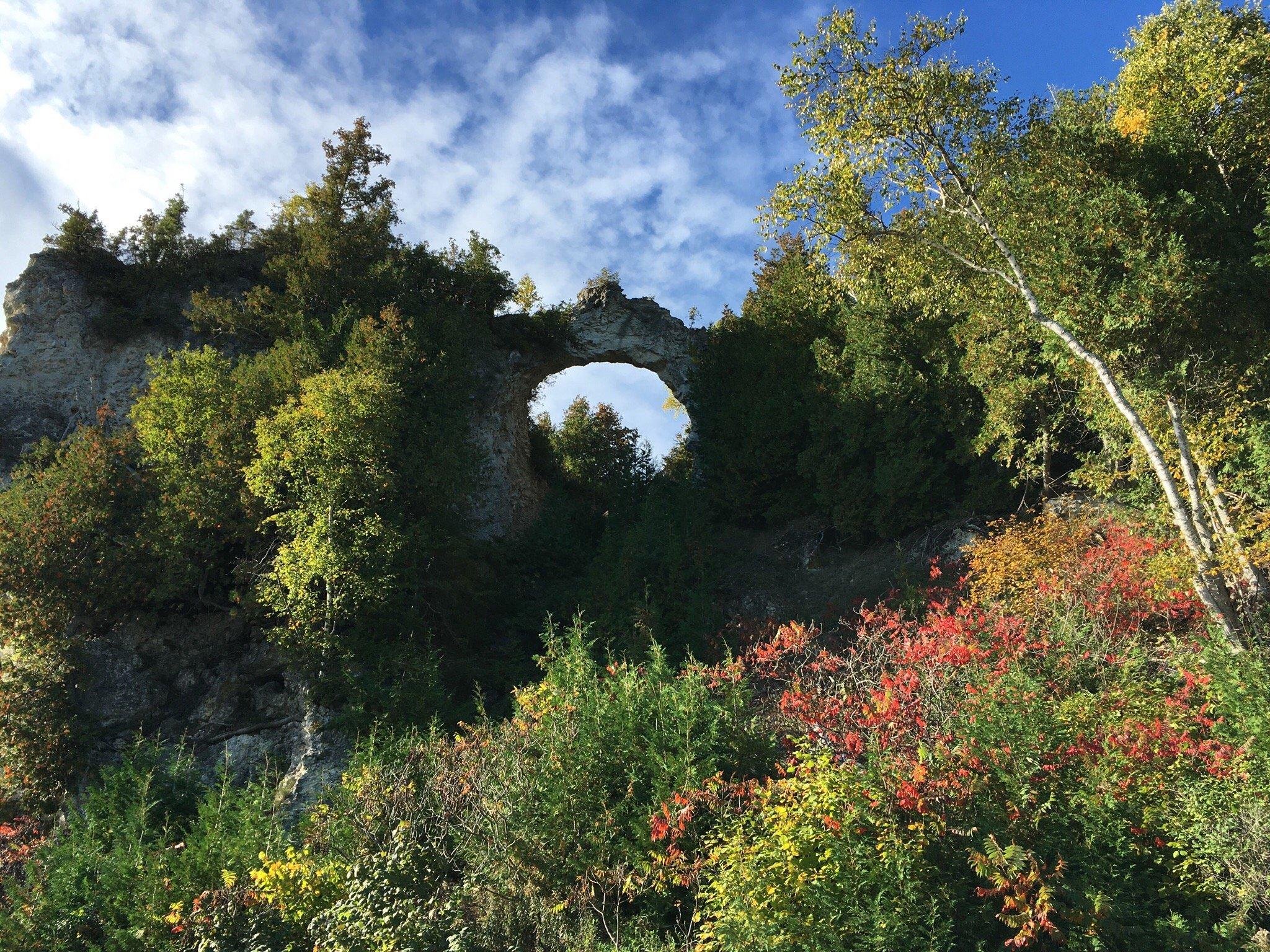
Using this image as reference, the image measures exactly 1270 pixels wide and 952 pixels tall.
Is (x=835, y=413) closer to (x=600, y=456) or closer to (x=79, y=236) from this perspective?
(x=600, y=456)

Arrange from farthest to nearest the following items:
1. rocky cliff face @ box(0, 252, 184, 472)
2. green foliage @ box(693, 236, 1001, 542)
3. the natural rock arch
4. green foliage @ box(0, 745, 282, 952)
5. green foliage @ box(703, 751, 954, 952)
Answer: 1. the natural rock arch
2. rocky cliff face @ box(0, 252, 184, 472)
3. green foliage @ box(693, 236, 1001, 542)
4. green foliage @ box(0, 745, 282, 952)
5. green foliage @ box(703, 751, 954, 952)

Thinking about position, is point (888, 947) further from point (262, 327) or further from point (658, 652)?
point (262, 327)

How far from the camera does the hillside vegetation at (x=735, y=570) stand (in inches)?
173

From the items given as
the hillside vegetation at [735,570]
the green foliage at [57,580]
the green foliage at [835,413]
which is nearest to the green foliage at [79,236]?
the hillside vegetation at [735,570]

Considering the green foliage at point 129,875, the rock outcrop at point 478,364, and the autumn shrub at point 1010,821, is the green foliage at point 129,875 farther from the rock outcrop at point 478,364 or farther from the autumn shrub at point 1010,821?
the rock outcrop at point 478,364

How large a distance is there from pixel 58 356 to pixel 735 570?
12.8 meters

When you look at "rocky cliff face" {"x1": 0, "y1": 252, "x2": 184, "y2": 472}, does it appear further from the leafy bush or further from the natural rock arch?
the leafy bush

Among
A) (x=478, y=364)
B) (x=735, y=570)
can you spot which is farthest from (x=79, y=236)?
(x=735, y=570)

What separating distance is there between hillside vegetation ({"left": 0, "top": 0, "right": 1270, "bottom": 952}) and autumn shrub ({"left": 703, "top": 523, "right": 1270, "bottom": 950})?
29mm

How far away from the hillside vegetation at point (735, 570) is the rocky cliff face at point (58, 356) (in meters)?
0.42

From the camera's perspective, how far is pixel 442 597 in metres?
11.2

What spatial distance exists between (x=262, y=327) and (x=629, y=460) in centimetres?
759

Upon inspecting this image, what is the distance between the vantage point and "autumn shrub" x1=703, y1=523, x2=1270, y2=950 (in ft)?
12.6

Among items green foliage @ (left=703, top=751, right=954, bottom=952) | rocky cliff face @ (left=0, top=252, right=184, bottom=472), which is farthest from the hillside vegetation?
rocky cliff face @ (left=0, top=252, right=184, bottom=472)
